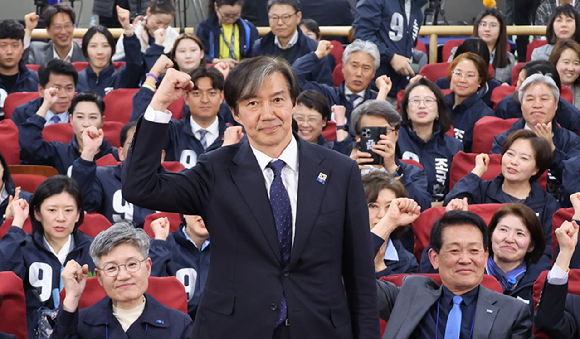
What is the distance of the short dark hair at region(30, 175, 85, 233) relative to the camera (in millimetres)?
3180

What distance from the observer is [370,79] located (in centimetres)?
477

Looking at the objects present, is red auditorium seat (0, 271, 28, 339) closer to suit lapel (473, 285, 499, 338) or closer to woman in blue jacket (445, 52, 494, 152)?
suit lapel (473, 285, 499, 338)

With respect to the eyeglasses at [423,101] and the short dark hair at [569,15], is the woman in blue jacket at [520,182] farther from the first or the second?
the short dark hair at [569,15]

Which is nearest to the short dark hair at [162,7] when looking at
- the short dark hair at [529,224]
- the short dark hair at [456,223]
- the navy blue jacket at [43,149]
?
the navy blue jacket at [43,149]

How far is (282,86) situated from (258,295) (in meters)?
0.44

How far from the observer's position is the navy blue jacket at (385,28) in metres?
5.18

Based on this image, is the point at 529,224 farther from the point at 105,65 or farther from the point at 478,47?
the point at 105,65

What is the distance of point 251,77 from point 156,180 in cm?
29

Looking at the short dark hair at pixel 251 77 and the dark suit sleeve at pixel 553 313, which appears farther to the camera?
the dark suit sleeve at pixel 553 313

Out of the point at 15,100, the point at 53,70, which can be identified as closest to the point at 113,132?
the point at 53,70

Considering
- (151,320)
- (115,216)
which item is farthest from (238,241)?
(115,216)

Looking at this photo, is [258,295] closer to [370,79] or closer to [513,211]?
[513,211]

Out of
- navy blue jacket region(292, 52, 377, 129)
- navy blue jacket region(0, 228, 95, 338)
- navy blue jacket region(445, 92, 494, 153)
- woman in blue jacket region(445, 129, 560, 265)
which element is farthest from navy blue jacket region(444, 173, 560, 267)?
navy blue jacket region(0, 228, 95, 338)

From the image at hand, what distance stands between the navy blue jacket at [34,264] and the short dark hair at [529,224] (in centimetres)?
179
